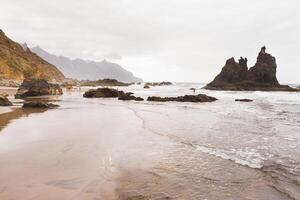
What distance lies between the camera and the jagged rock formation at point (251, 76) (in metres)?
76.9

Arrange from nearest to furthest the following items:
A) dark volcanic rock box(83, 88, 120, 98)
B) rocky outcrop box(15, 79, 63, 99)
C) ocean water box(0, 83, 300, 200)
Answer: ocean water box(0, 83, 300, 200) → rocky outcrop box(15, 79, 63, 99) → dark volcanic rock box(83, 88, 120, 98)

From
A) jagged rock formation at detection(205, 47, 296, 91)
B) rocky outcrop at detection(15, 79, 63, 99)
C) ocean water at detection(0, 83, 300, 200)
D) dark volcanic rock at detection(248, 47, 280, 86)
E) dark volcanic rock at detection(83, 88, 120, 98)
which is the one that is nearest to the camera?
ocean water at detection(0, 83, 300, 200)

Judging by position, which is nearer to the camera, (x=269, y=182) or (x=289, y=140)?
(x=269, y=182)

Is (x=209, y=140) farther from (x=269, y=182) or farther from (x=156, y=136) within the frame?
(x=269, y=182)

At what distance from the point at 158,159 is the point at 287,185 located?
3503mm

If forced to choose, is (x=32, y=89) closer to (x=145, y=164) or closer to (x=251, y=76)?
(x=145, y=164)

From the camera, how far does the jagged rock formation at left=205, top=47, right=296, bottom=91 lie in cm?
7687


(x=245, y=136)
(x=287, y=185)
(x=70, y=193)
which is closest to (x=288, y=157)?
Answer: (x=287, y=185)

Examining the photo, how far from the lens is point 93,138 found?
35.3 feet

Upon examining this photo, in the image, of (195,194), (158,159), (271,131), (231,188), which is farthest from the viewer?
(271,131)

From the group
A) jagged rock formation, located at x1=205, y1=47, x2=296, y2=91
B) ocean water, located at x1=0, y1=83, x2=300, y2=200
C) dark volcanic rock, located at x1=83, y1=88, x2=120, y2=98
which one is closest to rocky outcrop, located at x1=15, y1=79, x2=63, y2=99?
dark volcanic rock, located at x1=83, y1=88, x2=120, y2=98

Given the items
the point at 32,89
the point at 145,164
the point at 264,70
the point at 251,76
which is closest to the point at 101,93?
the point at 32,89

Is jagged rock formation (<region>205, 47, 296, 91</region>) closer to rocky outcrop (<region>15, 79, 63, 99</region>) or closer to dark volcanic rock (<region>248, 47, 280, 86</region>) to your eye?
dark volcanic rock (<region>248, 47, 280, 86</region>)

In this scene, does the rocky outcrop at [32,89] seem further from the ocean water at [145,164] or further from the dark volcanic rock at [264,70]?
the dark volcanic rock at [264,70]
